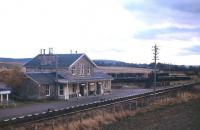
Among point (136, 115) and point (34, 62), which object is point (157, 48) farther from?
point (136, 115)

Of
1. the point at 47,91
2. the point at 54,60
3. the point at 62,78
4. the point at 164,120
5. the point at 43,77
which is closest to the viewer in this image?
the point at 164,120

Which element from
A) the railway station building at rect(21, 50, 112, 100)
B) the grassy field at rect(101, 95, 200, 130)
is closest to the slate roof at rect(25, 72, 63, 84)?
the railway station building at rect(21, 50, 112, 100)

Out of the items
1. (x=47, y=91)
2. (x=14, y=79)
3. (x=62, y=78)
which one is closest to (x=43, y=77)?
(x=47, y=91)

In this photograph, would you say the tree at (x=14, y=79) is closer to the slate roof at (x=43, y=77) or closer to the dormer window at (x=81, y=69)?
the slate roof at (x=43, y=77)

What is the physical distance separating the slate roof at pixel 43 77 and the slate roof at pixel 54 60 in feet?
7.74

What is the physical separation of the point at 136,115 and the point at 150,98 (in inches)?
375

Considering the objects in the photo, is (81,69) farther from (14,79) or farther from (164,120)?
(164,120)

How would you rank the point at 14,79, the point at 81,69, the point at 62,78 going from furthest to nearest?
the point at 81,69 → the point at 62,78 → the point at 14,79

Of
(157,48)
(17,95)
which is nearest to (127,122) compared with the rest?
(17,95)

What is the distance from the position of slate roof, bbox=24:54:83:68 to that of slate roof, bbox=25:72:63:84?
236 cm

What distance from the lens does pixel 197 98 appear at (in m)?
49.0

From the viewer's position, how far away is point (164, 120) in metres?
31.6

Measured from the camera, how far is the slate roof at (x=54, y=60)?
51019 mm

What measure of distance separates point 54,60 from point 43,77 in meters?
5.94
